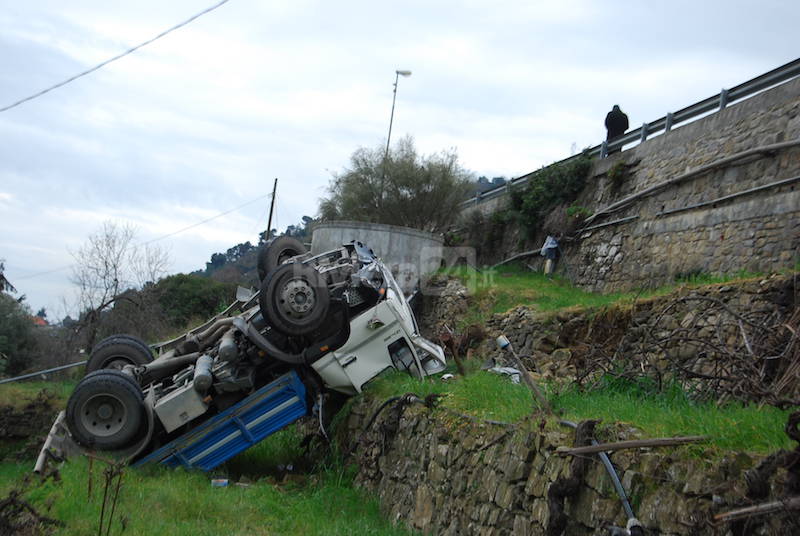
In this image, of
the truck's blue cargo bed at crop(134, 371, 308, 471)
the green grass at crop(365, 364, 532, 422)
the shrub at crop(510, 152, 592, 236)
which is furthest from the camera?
the shrub at crop(510, 152, 592, 236)

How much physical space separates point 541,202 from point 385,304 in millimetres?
13630

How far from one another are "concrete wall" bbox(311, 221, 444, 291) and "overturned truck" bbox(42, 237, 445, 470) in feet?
37.8

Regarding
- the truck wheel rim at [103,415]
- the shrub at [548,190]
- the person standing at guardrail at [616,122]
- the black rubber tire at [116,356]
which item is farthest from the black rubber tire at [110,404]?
the person standing at guardrail at [616,122]

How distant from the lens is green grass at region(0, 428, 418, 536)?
744 centimetres

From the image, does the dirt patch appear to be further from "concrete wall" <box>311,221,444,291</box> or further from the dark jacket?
the dark jacket

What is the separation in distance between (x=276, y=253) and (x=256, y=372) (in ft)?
8.40

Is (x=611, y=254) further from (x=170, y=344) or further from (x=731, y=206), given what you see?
(x=170, y=344)

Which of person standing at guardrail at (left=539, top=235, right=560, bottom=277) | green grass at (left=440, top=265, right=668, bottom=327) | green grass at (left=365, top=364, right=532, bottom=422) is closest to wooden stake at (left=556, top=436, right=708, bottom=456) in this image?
green grass at (left=365, top=364, right=532, bottom=422)

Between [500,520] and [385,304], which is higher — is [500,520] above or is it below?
below

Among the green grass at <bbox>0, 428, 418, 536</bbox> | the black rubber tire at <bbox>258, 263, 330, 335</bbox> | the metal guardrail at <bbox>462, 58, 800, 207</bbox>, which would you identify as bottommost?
the green grass at <bbox>0, 428, 418, 536</bbox>

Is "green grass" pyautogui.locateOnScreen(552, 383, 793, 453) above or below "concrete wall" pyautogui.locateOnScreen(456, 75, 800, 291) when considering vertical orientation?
below

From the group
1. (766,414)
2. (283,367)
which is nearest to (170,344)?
(283,367)

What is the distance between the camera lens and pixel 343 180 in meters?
29.9

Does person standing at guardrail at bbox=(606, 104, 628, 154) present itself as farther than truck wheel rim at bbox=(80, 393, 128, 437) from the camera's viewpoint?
Yes
